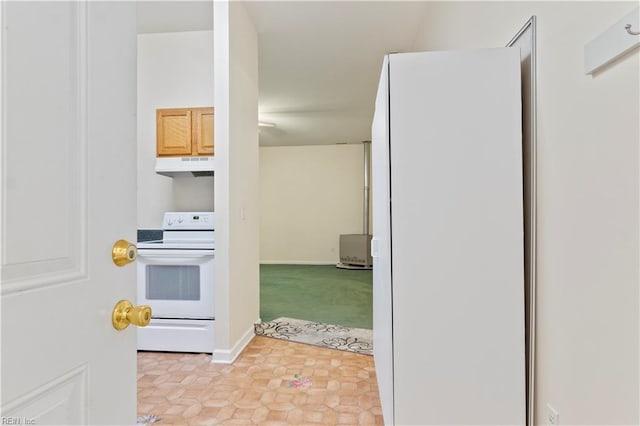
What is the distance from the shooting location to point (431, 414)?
1.44 meters

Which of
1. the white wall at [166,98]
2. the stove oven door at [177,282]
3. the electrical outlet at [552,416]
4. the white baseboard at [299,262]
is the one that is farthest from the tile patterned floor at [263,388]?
the white baseboard at [299,262]

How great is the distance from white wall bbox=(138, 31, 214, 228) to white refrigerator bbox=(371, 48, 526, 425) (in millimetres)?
2394

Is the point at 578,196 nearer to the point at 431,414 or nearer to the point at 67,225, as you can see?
the point at 431,414

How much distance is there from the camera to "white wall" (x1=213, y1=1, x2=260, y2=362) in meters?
2.65

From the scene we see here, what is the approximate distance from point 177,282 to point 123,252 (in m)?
2.34

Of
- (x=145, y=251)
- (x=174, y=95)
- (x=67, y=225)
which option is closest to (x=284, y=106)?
(x=174, y=95)

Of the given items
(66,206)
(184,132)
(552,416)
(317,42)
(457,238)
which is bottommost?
Answer: (552,416)

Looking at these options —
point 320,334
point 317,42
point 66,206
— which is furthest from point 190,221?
point 66,206

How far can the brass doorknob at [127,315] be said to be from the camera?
68 cm

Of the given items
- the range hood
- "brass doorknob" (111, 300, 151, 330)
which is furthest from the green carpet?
"brass doorknob" (111, 300, 151, 330)

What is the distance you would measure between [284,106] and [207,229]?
3139 millimetres

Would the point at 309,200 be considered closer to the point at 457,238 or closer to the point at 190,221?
the point at 190,221

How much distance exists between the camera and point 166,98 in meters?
3.38
